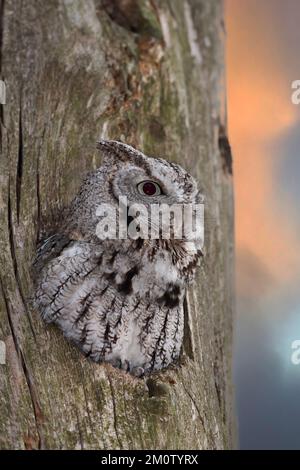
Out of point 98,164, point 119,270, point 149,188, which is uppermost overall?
point 98,164

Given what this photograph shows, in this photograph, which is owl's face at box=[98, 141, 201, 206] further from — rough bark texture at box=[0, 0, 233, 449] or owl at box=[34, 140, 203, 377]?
rough bark texture at box=[0, 0, 233, 449]

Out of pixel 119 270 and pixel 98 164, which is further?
pixel 98 164

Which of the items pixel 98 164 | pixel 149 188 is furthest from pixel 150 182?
pixel 98 164

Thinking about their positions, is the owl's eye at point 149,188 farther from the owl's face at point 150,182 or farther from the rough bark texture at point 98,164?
the rough bark texture at point 98,164

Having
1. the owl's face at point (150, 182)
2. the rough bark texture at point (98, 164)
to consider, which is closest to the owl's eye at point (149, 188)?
the owl's face at point (150, 182)

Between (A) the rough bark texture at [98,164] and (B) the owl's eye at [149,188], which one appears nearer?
(A) the rough bark texture at [98,164]

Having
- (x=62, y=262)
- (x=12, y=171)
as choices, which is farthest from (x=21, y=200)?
(x=62, y=262)

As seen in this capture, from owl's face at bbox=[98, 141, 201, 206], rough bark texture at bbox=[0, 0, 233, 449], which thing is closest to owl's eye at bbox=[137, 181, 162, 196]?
owl's face at bbox=[98, 141, 201, 206]

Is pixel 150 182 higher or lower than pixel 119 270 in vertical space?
higher

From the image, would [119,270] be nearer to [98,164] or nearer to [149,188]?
[149,188]
